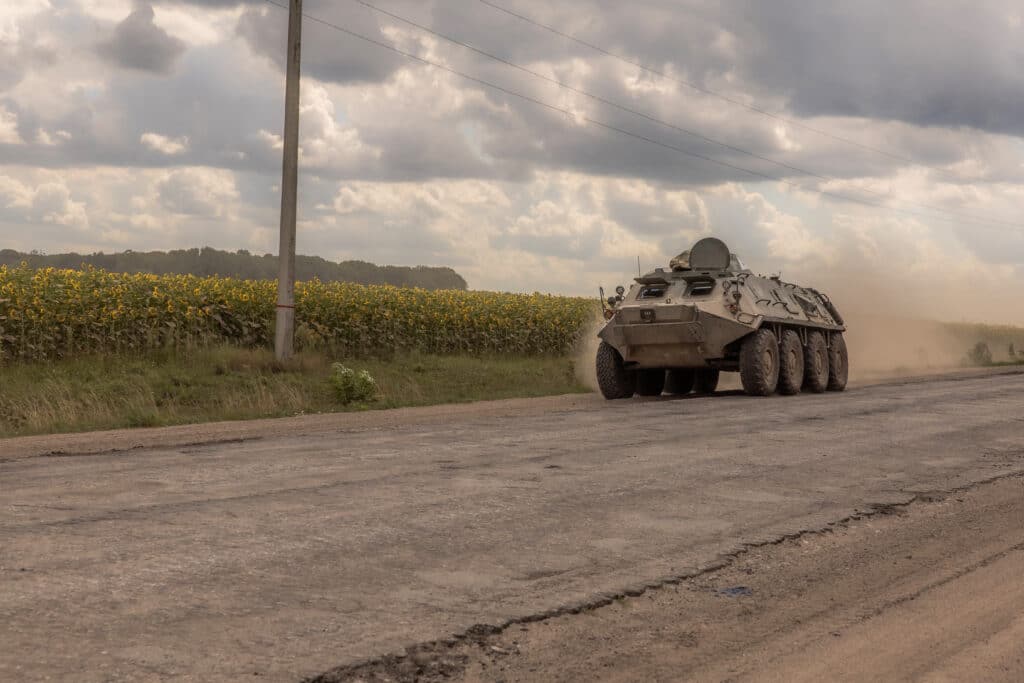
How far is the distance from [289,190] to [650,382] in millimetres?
7348

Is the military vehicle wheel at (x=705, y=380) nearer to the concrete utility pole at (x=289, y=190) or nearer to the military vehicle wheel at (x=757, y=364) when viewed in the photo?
the military vehicle wheel at (x=757, y=364)

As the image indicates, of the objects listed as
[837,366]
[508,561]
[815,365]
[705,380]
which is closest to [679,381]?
[705,380]

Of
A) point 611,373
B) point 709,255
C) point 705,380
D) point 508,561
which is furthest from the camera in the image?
point 705,380

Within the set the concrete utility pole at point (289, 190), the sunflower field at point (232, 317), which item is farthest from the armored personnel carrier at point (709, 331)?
the sunflower field at point (232, 317)

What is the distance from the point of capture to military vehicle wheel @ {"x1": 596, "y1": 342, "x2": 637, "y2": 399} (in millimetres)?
19750

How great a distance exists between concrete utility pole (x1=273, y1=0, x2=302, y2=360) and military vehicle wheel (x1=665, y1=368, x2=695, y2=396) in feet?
24.1

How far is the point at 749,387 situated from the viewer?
19000mm

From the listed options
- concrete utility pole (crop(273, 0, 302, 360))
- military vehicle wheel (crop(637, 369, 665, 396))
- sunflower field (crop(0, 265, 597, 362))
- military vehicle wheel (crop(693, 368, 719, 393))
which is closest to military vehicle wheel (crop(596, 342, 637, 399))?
military vehicle wheel (crop(637, 369, 665, 396))

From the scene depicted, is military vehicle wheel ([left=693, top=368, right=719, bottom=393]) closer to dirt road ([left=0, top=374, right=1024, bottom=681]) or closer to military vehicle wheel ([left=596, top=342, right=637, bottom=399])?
military vehicle wheel ([left=596, top=342, right=637, bottom=399])

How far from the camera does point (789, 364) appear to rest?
20047 mm

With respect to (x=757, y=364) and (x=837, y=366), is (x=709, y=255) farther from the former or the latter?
(x=837, y=366)

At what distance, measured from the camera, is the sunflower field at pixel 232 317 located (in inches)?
755

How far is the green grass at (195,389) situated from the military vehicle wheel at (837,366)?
4979mm

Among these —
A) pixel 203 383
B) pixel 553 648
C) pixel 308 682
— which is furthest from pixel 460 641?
pixel 203 383
